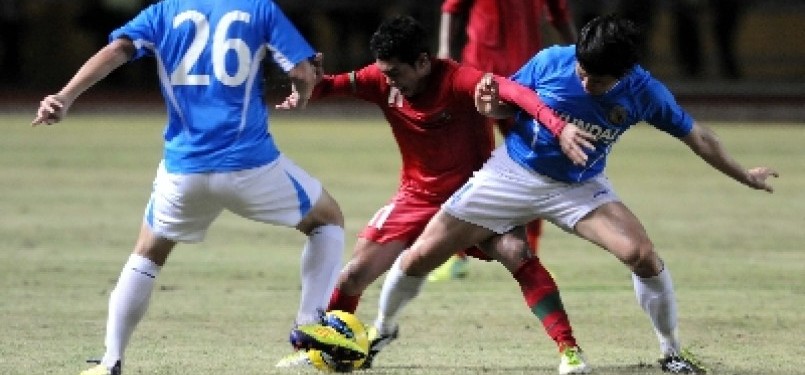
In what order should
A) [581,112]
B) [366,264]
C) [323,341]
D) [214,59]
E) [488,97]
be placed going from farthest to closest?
[366,264] < [581,112] < [488,97] < [323,341] < [214,59]

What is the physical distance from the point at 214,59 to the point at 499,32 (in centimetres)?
441

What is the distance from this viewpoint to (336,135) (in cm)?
2334

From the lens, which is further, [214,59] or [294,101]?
[294,101]

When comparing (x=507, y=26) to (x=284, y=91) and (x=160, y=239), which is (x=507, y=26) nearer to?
(x=284, y=91)

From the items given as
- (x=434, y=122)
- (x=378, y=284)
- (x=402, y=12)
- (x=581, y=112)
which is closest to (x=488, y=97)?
(x=581, y=112)

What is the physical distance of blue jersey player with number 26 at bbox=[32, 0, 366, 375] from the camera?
7941 millimetres

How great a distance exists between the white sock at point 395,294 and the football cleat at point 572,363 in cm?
93

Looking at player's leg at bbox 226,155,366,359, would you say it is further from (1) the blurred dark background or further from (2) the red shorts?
(1) the blurred dark background

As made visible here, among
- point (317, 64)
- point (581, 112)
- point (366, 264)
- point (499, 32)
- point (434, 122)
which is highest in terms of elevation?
point (317, 64)

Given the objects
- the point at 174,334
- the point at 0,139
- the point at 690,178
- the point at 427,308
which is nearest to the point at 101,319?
the point at 174,334

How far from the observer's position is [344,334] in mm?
8383

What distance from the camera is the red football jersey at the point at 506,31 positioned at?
1205 centimetres

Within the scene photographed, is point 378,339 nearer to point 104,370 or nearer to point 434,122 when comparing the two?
point 434,122

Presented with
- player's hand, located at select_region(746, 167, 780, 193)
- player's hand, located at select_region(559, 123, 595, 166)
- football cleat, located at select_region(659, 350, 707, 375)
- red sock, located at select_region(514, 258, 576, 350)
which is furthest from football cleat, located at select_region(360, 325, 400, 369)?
player's hand, located at select_region(746, 167, 780, 193)
